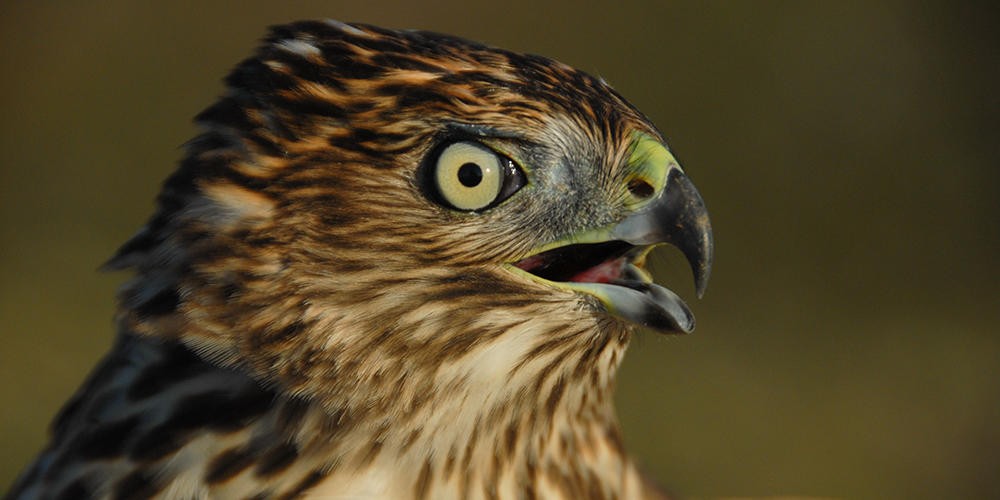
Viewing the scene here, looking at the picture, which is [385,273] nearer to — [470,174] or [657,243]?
[470,174]

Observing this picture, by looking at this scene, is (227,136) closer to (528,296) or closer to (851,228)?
(528,296)

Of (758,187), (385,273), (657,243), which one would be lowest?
(385,273)

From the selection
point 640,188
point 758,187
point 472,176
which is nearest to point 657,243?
point 640,188

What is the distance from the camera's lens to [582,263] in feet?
7.79

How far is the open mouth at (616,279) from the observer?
2.19 meters

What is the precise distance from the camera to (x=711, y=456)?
7117 mm

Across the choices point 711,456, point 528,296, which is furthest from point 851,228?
point 528,296

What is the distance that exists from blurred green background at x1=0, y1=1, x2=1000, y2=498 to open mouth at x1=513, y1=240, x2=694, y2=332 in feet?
15.8

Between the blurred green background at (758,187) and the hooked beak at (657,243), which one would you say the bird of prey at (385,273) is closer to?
the hooked beak at (657,243)

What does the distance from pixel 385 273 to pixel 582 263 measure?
1.30 ft

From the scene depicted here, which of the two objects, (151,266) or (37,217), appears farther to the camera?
(37,217)

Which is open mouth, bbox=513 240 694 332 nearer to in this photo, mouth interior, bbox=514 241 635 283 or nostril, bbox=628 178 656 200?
mouth interior, bbox=514 241 635 283

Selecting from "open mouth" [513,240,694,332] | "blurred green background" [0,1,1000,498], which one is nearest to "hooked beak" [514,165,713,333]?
"open mouth" [513,240,694,332]

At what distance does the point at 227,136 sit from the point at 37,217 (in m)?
6.40
